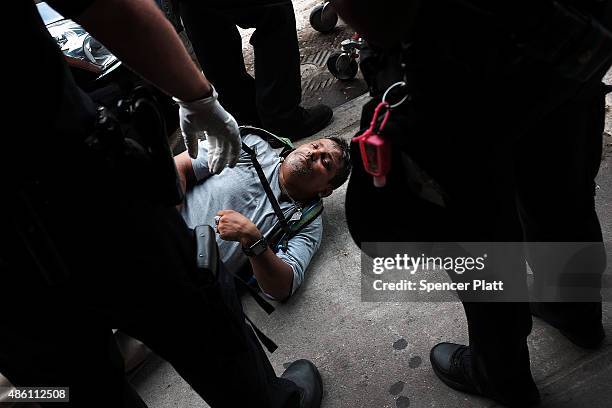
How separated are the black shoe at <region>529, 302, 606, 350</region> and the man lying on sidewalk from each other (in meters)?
0.87

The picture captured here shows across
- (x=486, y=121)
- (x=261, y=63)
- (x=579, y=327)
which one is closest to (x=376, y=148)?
(x=486, y=121)

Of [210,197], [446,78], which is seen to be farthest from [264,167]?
[446,78]

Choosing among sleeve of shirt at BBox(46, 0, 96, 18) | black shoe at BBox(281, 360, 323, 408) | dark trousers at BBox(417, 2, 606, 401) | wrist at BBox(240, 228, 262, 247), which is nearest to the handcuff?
wrist at BBox(240, 228, 262, 247)

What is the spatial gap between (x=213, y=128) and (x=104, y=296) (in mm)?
606

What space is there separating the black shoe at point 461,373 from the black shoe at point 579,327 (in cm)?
23

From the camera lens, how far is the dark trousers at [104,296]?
0.96m

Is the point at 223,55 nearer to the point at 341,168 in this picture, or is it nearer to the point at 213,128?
the point at 341,168

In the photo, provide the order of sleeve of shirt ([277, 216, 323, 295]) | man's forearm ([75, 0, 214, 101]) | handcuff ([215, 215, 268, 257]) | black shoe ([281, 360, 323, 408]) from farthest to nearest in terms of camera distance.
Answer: sleeve of shirt ([277, 216, 323, 295]), handcuff ([215, 215, 268, 257]), black shoe ([281, 360, 323, 408]), man's forearm ([75, 0, 214, 101])

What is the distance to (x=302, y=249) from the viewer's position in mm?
2160

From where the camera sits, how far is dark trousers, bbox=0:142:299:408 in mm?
959

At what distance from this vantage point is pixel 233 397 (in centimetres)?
131

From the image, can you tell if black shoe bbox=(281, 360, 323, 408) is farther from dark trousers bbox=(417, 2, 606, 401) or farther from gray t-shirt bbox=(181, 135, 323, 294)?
dark trousers bbox=(417, 2, 606, 401)

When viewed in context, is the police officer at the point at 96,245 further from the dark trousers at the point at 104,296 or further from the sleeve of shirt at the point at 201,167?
the sleeve of shirt at the point at 201,167

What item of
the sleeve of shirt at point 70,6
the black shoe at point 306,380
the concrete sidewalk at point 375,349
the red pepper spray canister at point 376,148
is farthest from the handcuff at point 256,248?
the sleeve of shirt at point 70,6
